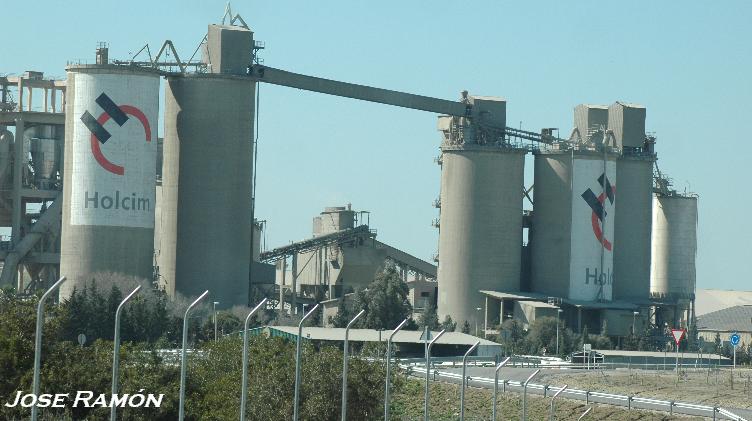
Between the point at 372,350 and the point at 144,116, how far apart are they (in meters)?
54.8

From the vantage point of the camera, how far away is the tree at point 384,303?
129625 mm

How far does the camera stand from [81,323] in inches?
3999

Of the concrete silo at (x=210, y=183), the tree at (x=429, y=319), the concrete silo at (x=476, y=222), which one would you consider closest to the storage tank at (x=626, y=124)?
the concrete silo at (x=476, y=222)

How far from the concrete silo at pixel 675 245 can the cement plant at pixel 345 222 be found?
0.16 m

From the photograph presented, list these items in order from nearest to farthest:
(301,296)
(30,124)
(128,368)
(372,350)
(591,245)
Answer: (128,368)
(372,350)
(30,124)
(591,245)
(301,296)

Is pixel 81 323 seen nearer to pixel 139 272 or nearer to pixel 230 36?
pixel 139 272

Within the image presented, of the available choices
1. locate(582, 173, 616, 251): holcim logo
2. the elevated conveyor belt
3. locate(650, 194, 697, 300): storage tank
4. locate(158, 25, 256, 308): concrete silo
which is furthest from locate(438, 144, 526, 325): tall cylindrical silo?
the elevated conveyor belt

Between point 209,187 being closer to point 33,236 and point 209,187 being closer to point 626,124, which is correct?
point 33,236

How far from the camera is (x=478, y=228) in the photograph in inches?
5320

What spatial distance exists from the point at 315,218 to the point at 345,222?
698 centimetres

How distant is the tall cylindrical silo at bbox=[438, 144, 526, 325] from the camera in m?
135

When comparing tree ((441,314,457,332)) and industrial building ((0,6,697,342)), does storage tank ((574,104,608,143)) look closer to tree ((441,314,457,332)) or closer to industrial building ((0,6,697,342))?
industrial building ((0,6,697,342))

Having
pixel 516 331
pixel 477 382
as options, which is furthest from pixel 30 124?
pixel 477 382

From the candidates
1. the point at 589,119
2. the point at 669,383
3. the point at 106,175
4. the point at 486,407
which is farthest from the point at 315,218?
the point at 486,407
